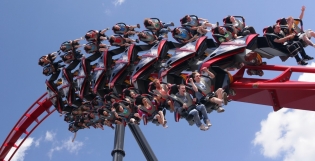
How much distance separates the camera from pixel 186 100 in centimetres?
659

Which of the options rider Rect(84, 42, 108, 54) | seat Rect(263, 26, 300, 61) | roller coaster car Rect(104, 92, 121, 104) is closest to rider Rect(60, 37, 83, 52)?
rider Rect(84, 42, 108, 54)

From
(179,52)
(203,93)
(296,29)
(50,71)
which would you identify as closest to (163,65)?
(179,52)

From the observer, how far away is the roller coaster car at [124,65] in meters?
8.68

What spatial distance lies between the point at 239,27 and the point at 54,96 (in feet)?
17.2

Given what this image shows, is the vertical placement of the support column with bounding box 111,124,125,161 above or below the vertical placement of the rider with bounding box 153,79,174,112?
below

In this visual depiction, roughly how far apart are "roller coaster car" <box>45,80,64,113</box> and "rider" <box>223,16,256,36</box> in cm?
501

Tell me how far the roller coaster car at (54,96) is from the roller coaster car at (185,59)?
3914mm

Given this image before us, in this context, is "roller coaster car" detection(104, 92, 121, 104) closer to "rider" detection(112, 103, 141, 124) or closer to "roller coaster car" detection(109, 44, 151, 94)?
"roller coaster car" detection(109, 44, 151, 94)

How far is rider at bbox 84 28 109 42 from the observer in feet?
30.6

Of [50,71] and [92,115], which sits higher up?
[50,71]

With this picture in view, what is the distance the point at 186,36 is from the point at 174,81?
0.98 meters

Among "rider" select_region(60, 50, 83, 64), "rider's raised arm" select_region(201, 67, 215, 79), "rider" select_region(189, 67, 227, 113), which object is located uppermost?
"rider" select_region(60, 50, 83, 64)

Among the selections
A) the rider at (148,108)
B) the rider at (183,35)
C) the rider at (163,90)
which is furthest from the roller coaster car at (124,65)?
the rider at (163,90)

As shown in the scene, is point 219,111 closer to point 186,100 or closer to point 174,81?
point 186,100
